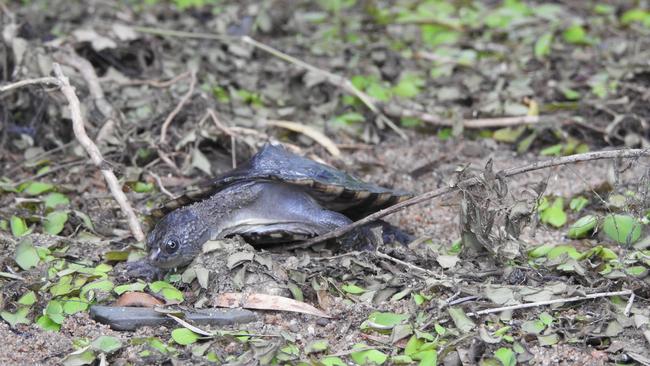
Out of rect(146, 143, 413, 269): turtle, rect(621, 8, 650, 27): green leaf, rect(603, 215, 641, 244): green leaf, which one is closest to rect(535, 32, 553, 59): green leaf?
rect(621, 8, 650, 27): green leaf

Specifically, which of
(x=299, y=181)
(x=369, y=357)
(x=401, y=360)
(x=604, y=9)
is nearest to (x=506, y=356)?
(x=401, y=360)

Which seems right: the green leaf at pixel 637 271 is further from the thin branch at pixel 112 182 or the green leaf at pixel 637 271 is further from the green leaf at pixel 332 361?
the thin branch at pixel 112 182

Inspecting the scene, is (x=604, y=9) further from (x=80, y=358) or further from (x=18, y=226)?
(x=80, y=358)

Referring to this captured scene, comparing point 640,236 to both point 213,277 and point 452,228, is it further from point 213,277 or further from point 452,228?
point 213,277

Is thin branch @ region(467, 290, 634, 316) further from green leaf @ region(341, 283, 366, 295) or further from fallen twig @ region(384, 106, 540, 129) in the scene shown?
fallen twig @ region(384, 106, 540, 129)

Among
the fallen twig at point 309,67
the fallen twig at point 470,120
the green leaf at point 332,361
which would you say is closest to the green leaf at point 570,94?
the fallen twig at point 470,120

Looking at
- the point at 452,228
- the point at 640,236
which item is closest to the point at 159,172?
the point at 452,228
